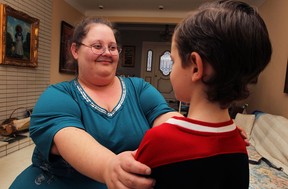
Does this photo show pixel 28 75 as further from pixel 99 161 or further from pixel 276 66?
pixel 276 66

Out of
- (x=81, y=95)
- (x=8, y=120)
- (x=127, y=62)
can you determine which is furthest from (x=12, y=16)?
(x=127, y=62)

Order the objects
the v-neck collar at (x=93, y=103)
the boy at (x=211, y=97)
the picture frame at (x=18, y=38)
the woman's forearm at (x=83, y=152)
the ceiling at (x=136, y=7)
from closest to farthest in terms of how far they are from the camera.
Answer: the boy at (x=211, y=97) < the woman's forearm at (x=83, y=152) < the v-neck collar at (x=93, y=103) < the picture frame at (x=18, y=38) < the ceiling at (x=136, y=7)

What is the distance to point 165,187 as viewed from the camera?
44 centimetres

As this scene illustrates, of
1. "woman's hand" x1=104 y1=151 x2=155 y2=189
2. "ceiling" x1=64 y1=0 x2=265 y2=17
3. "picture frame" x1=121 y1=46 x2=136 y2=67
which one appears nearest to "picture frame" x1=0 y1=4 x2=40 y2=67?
"ceiling" x1=64 y1=0 x2=265 y2=17

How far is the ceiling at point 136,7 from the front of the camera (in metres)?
3.95

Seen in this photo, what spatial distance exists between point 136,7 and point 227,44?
163 inches

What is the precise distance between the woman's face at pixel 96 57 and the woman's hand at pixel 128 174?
18.9 inches

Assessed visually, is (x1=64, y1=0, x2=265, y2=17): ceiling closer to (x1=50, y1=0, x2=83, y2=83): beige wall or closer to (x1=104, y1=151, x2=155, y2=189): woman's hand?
(x1=50, y1=0, x2=83, y2=83): beige wall

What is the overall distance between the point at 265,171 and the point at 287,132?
0.44 meters

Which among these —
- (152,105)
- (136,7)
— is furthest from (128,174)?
(136,7)

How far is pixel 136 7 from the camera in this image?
4289 millimetres

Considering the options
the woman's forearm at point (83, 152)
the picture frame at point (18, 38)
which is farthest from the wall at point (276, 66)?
the picture frame at point (18, 38)

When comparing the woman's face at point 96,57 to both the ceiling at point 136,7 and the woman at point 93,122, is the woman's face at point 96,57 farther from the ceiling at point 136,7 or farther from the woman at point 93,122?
the ceiling at point 136,7

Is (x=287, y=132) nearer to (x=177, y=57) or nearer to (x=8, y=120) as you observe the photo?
(x=177, y=57)
